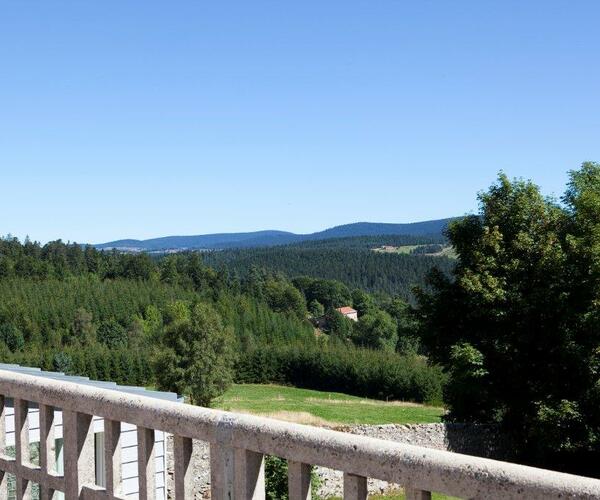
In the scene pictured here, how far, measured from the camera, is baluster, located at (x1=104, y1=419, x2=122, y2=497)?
3.22 meters

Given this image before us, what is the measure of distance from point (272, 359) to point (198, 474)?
250 feet

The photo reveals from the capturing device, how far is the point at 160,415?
119 inches

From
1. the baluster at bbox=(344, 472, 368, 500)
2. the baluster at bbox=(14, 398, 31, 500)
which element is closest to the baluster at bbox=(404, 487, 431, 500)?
the baluster at bbox=(344, 472, 368, 500)

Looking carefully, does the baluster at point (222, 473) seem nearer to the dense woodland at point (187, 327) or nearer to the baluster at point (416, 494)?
the baluster at point (416, 494)

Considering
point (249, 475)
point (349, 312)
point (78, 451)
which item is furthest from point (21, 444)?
point (349, 312)

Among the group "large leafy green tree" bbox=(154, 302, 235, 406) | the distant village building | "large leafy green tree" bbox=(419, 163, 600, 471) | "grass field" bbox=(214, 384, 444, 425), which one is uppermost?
"large leafy green tree" bbox=(419, 163, 600, 471)

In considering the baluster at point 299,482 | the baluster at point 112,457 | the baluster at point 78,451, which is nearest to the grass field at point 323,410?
the baluster at point 78,451

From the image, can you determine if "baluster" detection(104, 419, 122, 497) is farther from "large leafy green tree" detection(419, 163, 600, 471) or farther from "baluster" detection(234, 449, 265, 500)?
"large leafy green tree" detection(419, 163, 600, 471)

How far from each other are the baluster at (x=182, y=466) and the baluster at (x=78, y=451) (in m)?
0.61

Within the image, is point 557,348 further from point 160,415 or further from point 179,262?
point 179,262

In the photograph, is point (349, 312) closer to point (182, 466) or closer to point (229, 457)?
point (182, 466)

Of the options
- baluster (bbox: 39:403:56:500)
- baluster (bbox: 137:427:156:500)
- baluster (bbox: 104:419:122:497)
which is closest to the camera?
baluster (bbox: 137:427:156:500)

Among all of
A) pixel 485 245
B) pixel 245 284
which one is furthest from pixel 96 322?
pixel 485 245

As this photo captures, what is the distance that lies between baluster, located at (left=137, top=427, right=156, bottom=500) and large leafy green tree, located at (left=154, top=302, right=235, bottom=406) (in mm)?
57192
